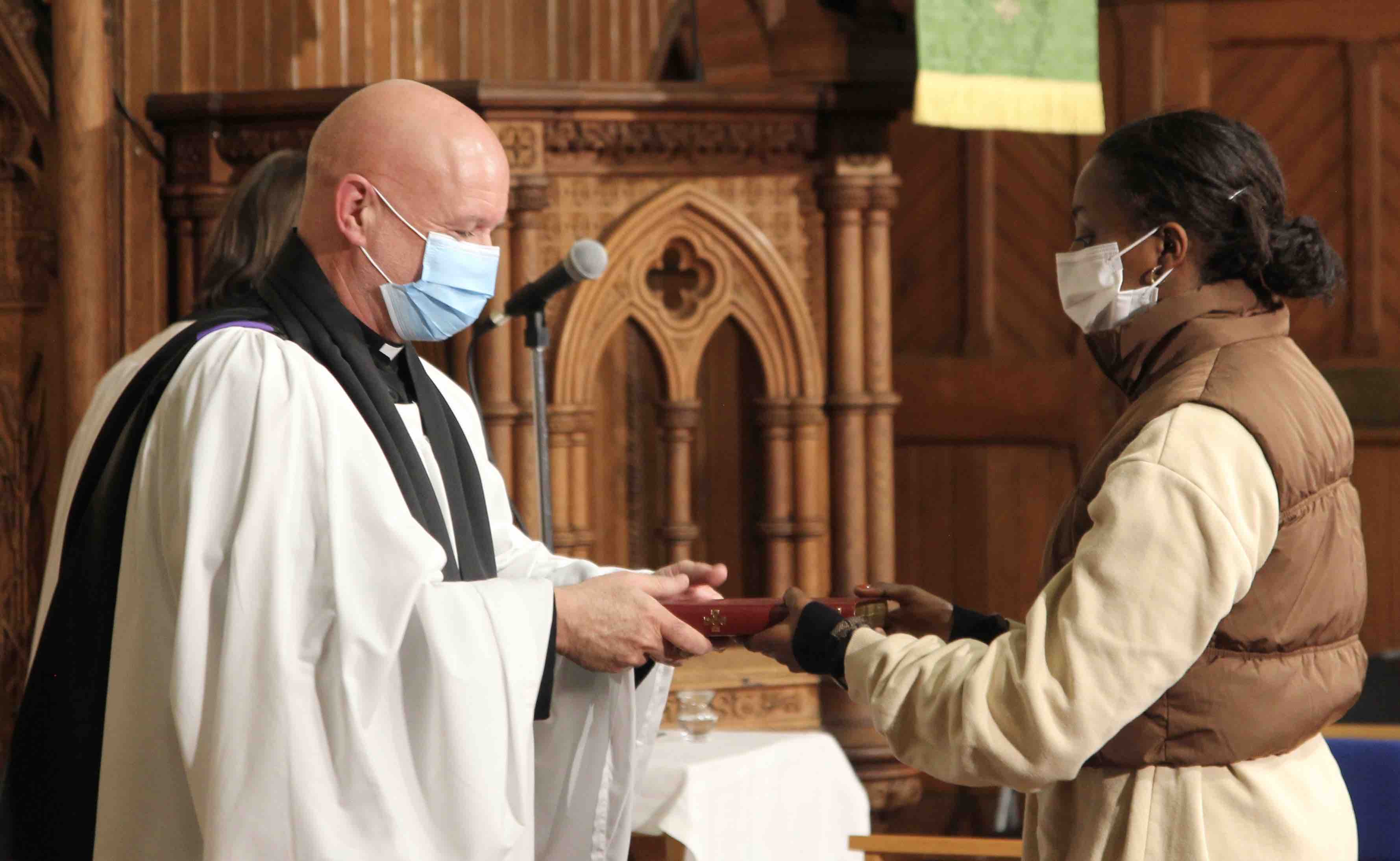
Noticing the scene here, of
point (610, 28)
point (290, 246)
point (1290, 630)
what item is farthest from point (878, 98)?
point (1290, 630)

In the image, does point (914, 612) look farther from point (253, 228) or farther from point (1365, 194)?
point (1365, 194)

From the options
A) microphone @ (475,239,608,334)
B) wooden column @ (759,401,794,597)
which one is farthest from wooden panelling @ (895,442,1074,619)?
microphone @ (475,239,608,334)

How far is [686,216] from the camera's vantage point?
4.27m

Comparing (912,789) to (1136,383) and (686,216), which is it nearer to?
(686,216)

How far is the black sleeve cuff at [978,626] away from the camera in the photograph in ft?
7.76

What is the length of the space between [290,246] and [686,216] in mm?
1988

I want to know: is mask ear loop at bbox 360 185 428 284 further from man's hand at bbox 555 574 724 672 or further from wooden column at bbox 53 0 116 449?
wooden column at bbox 53 0 116 449

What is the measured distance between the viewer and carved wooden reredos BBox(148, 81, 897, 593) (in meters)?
4.19

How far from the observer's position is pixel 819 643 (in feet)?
7.29

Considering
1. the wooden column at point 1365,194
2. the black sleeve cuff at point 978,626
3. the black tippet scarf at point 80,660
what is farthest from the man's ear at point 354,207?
the wooden column at point 1365,194

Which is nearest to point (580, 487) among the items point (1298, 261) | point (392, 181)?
point (392, 181)

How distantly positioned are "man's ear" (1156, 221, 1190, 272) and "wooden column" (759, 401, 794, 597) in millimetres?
2280

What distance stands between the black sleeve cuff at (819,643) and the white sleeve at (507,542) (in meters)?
0.51

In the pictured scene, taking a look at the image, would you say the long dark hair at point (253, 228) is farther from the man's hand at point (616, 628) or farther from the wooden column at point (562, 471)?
the man's hand at point (616, 628)
